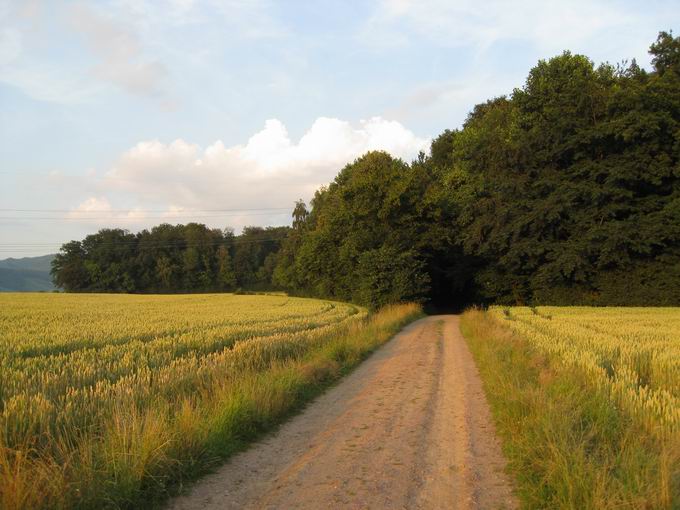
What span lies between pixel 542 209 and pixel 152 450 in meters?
37.9

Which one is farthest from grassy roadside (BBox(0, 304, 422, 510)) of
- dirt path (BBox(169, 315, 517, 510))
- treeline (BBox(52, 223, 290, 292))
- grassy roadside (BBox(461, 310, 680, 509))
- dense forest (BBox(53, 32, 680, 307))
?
treeline (BBox(52, 223, 290, 292))


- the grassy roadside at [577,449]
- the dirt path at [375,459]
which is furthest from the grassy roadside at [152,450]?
the grassy roadside at [577,449]

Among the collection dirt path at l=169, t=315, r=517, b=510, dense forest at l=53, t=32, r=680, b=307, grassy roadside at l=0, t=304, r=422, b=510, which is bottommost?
dirt path at l=169, t=315, r=517, b=510

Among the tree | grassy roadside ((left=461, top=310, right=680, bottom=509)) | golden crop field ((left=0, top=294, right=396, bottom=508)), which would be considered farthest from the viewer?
the tree

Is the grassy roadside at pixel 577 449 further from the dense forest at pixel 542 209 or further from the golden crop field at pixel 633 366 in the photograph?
the dense forest at pixel 542 209

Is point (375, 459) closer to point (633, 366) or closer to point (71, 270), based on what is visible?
point (633, 366)

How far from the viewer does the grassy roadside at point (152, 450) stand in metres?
4.27

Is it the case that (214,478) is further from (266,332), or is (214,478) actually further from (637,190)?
(637,190)

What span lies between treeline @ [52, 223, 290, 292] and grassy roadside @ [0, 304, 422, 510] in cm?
9312

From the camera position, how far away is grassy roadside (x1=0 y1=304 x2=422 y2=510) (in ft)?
14.0

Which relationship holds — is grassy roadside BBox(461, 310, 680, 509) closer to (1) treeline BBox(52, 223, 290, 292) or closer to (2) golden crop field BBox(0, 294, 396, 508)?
(2) golden crop field BBox(0, 294, 396, 508)

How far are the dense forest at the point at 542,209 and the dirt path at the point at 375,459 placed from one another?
27090 millimetres

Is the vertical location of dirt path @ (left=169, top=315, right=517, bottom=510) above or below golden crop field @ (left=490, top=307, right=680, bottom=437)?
below

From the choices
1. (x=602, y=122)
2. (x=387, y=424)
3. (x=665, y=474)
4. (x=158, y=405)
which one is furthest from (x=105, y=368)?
(x=602, y=122)
